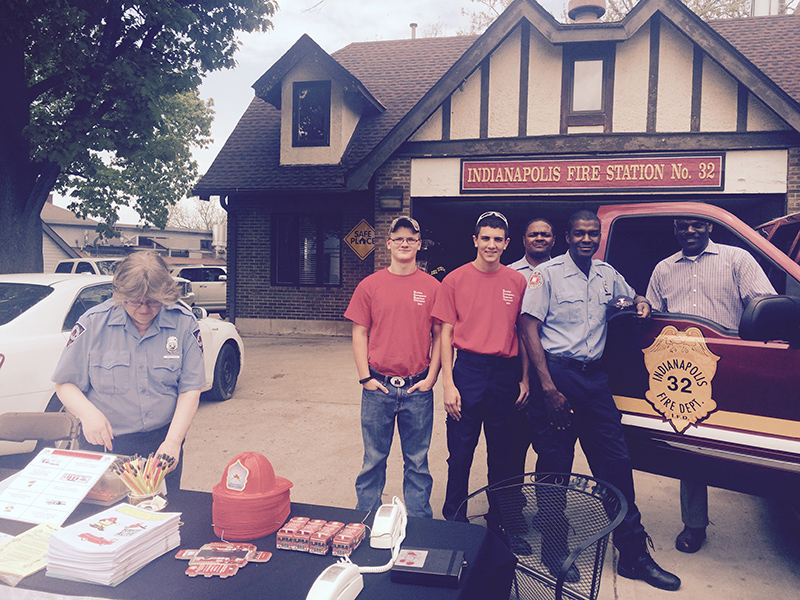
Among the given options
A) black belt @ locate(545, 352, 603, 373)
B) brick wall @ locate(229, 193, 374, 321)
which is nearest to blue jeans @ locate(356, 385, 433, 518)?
black belt @ locate(545, 352, 603, 373)

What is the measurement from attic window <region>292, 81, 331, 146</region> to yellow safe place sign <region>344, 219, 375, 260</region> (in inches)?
86.3

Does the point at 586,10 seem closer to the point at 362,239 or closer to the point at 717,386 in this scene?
the point at 362,239

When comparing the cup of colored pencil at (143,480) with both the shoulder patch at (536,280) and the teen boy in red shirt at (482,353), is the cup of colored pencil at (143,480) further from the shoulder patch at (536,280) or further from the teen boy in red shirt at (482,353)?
the shoulder patch at (536,280)

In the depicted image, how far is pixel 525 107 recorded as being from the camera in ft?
34.4

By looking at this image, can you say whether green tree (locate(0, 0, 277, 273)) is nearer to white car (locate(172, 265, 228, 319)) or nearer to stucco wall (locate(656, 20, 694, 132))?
stucco wall (locate(656, 20, 694, 132))

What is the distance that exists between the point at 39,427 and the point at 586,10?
12.2 m

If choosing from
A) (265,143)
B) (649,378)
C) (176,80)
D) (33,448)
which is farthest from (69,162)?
→ (649,378)

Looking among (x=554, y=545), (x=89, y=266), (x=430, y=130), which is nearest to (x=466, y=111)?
(x=430, y=130)

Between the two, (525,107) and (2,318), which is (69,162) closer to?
(2,318)

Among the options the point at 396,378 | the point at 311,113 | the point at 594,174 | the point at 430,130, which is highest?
the point at 311,113

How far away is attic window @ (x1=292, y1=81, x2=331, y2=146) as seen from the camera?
45.4ft

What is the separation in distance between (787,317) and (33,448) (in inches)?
201

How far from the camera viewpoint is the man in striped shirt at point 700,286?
11.1ft

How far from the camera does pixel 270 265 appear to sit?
563 inches
